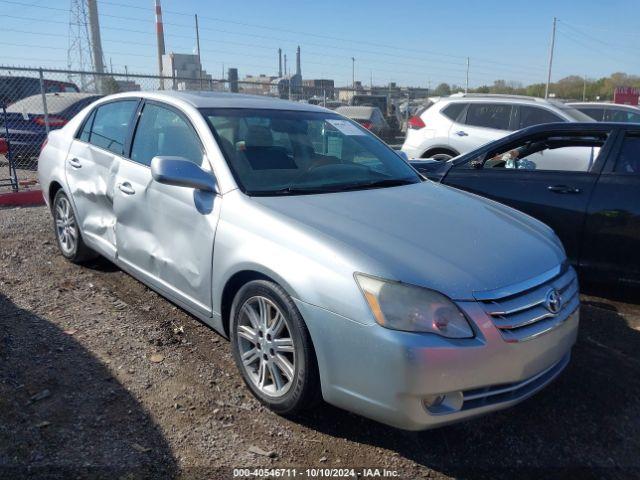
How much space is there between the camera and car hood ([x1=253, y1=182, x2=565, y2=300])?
2.53 metres

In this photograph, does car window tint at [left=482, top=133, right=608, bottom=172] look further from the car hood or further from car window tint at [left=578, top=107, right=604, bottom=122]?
car window tint at [left=578, top=107, right=604, bottom=122]

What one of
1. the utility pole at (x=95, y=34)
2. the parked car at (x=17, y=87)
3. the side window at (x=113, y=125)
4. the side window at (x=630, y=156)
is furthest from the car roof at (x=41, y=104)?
the utility pole at (x=95, y=34)

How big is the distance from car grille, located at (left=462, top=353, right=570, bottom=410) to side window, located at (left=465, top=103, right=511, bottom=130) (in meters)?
6.81

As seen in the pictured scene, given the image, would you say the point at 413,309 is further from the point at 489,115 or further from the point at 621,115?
the point at 621,115

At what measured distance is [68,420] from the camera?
2830 mm

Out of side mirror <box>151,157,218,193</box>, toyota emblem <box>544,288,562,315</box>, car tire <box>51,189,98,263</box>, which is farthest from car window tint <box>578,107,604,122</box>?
side mirror <box>151,157,218,193</box>

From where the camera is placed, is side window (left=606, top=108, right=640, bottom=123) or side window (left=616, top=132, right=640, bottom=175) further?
side window (left=606, top=108, right=640, bottom=123)

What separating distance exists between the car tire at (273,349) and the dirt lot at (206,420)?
14 cm

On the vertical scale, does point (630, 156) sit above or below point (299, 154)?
below

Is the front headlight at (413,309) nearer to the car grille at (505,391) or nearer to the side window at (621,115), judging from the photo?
the car grille at (505,391)

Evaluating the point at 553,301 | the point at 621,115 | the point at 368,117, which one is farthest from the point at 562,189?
the point at 368,117

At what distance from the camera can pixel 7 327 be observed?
384cm

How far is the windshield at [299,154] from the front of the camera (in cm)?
338

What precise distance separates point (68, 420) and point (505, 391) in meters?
2.14
